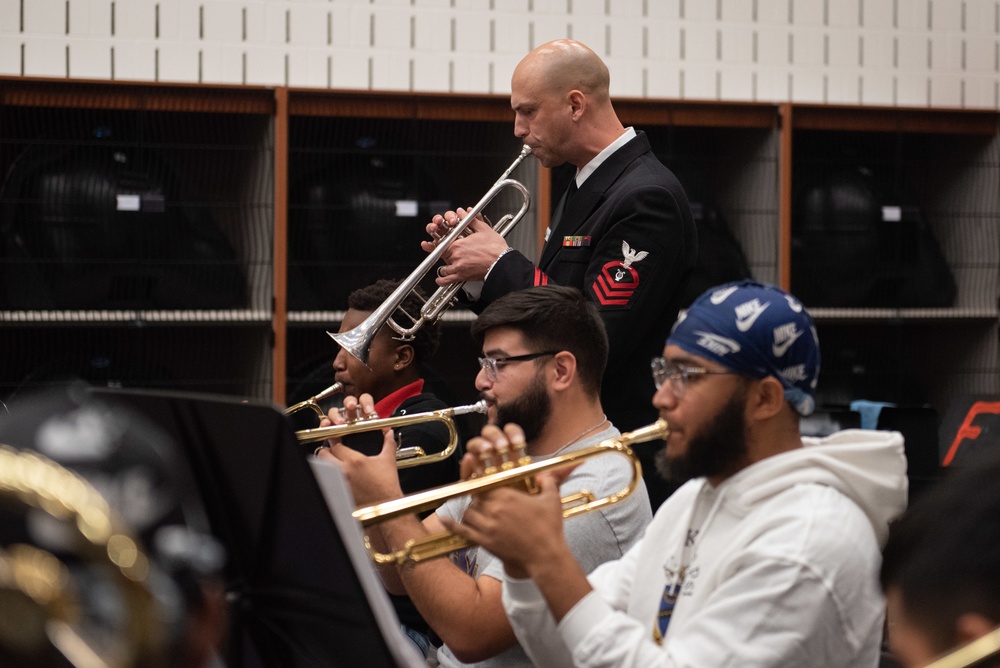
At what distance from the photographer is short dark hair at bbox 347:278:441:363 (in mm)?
3152

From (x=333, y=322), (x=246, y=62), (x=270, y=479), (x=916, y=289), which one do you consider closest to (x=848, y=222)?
(x=916, y=289)

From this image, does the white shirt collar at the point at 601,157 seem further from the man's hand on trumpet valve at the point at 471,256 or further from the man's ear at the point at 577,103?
the man's hand on trumpet valve at the point at 471,256

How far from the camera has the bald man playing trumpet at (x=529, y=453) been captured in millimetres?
2023

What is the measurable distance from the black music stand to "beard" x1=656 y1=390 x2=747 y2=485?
55cm

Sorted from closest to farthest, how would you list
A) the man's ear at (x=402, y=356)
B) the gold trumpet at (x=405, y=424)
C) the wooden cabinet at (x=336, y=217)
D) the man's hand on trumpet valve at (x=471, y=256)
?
the gold trumpet at (x=405, y=424) < the man's hand on trumpet valve at (x=471, y=256) < the man's ear at (x=402, y=356) < the wooden cabinet at (x=336, y=217)

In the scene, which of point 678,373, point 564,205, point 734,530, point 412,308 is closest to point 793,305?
point 678,373

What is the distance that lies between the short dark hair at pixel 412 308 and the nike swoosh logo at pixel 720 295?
1409 mm

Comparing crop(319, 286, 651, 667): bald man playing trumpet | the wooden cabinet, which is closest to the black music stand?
crop(319, 286, 651, 667): bald man playing trumpet

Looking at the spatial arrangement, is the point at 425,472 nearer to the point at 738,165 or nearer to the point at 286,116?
the point at 286,116

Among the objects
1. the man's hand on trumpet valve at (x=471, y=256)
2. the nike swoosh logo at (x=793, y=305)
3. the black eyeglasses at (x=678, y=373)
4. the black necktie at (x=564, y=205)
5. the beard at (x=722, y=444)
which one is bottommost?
the beard at (x=722, y=444)

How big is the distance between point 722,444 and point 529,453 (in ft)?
2.10

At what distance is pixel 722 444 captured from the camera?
1720mm

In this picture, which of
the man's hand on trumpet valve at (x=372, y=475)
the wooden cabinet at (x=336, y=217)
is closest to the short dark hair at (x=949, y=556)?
the man's hand on trumpet valve at (x=372, y=475)

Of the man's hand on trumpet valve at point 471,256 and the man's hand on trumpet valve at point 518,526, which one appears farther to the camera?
the man's hand on trumpet valve at point 471,256
